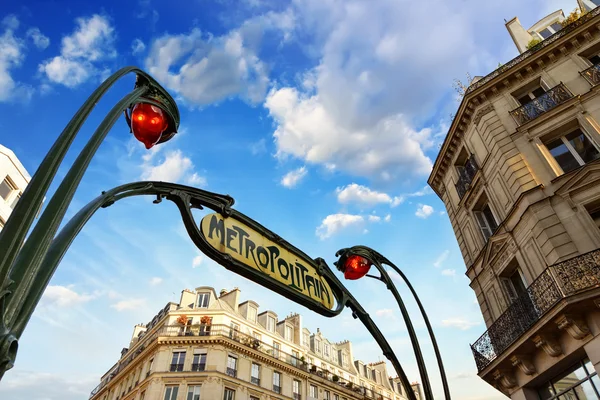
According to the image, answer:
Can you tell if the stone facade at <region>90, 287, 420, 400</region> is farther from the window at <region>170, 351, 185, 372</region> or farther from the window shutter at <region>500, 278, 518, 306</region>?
the window shutter at <region>500, 278, 518, 306</region>

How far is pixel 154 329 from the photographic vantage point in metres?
37.9

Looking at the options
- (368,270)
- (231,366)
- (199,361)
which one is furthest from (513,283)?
(199,361)

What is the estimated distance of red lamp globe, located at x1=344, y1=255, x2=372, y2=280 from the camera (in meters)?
5.31

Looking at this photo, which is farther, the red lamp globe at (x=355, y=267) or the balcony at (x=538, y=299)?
the balcony at (x=538, y=299)

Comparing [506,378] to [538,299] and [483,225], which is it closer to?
[538,299]

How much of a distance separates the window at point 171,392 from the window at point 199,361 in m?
1.94

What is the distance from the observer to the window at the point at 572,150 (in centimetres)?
1289

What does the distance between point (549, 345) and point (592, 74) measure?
9639 millimetres

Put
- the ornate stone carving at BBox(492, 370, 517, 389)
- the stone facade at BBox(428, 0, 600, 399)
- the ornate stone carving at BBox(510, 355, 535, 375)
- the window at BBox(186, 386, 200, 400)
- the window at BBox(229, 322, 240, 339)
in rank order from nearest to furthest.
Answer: the stone facade at BBox(428, 0, 600, 399) → the ornate stone carving at BBox(510, 355, 535, 375) → the ornate stone carving at BBox(492, 370, 517, 389) → the window at BBox(186, 386, 200, 400) → the window at BBox(229, 322, 240, 339)

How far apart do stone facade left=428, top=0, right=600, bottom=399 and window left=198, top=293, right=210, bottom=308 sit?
90.2 ft

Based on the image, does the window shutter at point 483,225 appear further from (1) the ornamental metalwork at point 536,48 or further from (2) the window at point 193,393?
(2) the window at point 193,393

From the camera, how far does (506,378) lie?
12.1 m

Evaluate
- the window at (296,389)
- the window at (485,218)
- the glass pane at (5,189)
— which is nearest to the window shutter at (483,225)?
the window at (485,218)

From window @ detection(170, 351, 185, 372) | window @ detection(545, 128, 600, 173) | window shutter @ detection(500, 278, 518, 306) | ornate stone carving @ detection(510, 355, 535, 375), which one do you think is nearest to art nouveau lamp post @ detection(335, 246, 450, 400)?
ornate stone carving @ detection(510, 355, 535, 375)
